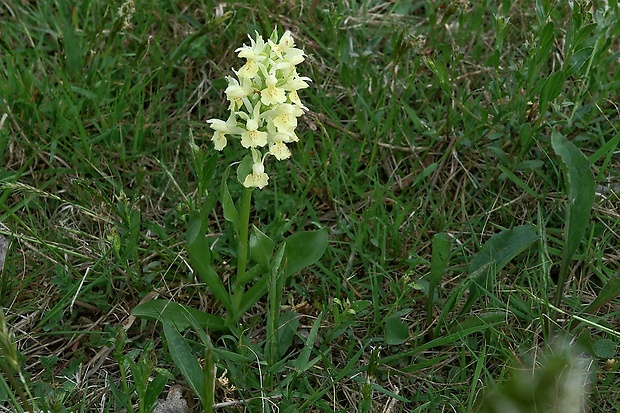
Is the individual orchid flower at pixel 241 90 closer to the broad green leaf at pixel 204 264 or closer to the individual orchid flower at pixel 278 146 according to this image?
the individual orchid flower at pixel 278 146

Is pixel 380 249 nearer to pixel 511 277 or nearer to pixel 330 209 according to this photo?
pixel 330 209

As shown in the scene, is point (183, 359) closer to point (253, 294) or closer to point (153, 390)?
point (153, 390)

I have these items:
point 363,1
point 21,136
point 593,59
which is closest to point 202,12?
point 363,1

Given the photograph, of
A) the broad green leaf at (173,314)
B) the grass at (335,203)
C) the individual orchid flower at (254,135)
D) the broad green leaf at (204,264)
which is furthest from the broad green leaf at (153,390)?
the individual orchid flower at (254,135)

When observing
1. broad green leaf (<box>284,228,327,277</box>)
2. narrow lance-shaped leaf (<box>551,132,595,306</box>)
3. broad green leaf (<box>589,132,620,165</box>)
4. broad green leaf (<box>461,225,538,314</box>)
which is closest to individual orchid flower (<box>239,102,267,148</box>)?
broad green leaf (<box>284,228,327,277</box>)

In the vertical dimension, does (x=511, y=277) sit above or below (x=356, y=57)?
below

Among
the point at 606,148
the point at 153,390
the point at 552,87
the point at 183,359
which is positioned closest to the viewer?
the point at 153,390

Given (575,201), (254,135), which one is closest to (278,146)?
(254,135)
